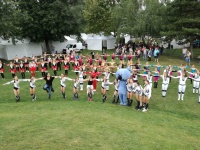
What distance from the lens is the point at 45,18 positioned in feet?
101

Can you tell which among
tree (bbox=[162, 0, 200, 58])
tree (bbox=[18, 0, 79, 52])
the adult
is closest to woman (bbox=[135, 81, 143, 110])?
the adult

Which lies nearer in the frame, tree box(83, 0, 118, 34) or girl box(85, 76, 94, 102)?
girl box(85, 76, 94, 102)

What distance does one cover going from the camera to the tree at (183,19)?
28047mm

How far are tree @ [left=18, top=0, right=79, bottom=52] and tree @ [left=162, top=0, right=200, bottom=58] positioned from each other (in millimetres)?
12239

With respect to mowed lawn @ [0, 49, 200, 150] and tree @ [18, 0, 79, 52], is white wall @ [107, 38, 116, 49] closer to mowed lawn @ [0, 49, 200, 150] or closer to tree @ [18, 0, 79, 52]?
tree @ [18, 0, 79, 52]

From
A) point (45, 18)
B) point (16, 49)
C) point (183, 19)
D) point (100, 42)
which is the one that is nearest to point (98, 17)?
point (100, 42)

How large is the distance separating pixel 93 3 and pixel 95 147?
105 feet

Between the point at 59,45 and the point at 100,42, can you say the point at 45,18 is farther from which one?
the point at 100,42

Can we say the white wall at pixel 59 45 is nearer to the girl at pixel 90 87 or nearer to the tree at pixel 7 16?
the tree at pixel 7 16

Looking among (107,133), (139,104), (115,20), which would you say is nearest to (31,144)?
(107,133)

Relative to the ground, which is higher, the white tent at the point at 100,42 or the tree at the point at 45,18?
the tree at the point at 45,18

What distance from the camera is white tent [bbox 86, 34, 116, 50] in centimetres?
4116

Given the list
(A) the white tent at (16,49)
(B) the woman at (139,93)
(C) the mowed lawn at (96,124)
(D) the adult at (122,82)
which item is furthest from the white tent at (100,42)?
(B) the woman at (139,93)

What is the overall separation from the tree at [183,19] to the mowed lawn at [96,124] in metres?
13.4
